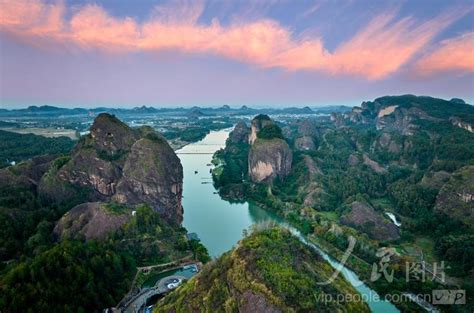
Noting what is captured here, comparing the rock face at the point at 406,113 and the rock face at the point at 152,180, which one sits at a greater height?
the rock face at the point at 406,113

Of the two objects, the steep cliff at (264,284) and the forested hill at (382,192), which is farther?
the forested hill at (382,192)

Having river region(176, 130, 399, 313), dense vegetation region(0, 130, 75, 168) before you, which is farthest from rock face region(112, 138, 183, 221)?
dense vegetation region(0, 130, 75, 168)

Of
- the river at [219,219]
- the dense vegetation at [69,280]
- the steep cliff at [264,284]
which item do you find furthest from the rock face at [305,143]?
the steep cliff at [264,284]

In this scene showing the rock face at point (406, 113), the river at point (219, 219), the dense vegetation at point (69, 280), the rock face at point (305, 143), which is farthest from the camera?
the rock face at point (406, 113)

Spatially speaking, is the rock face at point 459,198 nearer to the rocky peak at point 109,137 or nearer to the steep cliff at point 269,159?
the steep cliff at point 269,159

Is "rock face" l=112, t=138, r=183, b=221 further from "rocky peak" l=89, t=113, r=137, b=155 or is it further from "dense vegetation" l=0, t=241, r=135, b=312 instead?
"dense vegetation" l=0, t=241, r=135, b=312

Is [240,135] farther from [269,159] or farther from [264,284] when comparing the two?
[264,284]

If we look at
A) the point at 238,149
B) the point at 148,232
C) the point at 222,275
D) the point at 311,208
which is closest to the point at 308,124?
the point at 238,149
